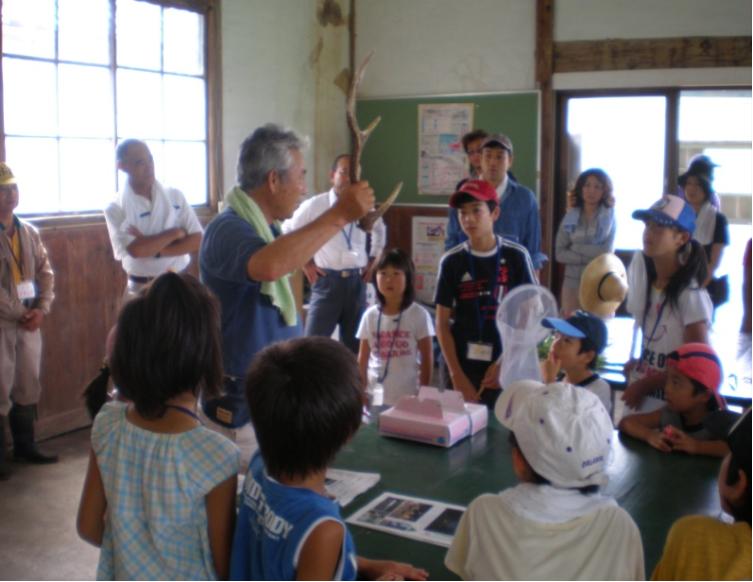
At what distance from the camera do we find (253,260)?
2.04 metres

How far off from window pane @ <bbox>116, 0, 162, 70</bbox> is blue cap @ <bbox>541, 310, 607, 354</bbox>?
126 inches

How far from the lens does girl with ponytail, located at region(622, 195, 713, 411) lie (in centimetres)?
264

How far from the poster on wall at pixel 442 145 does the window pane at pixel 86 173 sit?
2.68 m

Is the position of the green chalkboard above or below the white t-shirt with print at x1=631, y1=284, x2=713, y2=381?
above

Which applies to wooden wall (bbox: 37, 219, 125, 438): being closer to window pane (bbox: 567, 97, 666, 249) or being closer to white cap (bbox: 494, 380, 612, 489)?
white cap (bbox: 494, 380, 612, 489)

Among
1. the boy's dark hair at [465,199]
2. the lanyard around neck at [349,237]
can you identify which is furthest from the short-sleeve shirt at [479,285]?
the lanyard around neck at [349,237]

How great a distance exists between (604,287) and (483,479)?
1772mm

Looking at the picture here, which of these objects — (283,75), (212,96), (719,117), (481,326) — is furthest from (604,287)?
(719,117)

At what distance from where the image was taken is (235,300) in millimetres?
2195

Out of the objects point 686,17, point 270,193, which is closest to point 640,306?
point 270,193

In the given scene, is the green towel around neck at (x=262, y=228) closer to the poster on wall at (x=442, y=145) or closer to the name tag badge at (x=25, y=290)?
the name tag badge at (x=25, y=290)

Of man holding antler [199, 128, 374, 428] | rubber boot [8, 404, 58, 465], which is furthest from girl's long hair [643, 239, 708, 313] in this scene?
rubber boot [8, 404, 58, 465]

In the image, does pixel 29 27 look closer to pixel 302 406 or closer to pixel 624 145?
pixel 302 406

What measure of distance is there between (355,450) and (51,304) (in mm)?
2590
